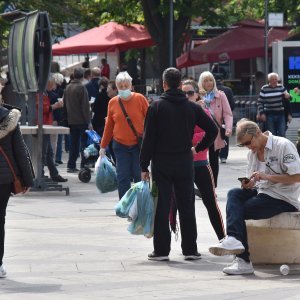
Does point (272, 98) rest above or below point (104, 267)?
above

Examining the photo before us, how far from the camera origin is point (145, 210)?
433 inches

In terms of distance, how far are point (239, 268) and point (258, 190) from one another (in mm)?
711

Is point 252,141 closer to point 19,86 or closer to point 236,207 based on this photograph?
point 236,207

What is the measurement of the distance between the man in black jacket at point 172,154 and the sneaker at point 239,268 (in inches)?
36.4

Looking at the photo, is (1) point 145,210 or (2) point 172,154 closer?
(2) point 172,154

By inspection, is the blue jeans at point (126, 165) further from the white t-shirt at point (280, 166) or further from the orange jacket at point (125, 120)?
the white t-shirt at point (280, 166)

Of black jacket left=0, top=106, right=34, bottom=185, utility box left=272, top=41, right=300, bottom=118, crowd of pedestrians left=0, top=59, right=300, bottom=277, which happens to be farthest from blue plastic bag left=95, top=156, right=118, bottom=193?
utility box left=272, top=41, right=300, bottom=118

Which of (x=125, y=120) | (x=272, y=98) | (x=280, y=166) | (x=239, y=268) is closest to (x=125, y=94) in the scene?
(x=125, y=120)

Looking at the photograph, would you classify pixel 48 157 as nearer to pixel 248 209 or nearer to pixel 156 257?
pixel 156 257

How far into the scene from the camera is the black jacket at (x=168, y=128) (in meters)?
10.8

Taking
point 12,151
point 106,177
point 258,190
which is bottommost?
point 106,177

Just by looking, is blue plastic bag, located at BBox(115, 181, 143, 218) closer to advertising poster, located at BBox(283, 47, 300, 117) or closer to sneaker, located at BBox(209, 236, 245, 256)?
sneaker, located at BBox(209, 236, 245, 256)

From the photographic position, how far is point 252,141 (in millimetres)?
9945

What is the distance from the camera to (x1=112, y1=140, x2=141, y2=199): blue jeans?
1330cm
